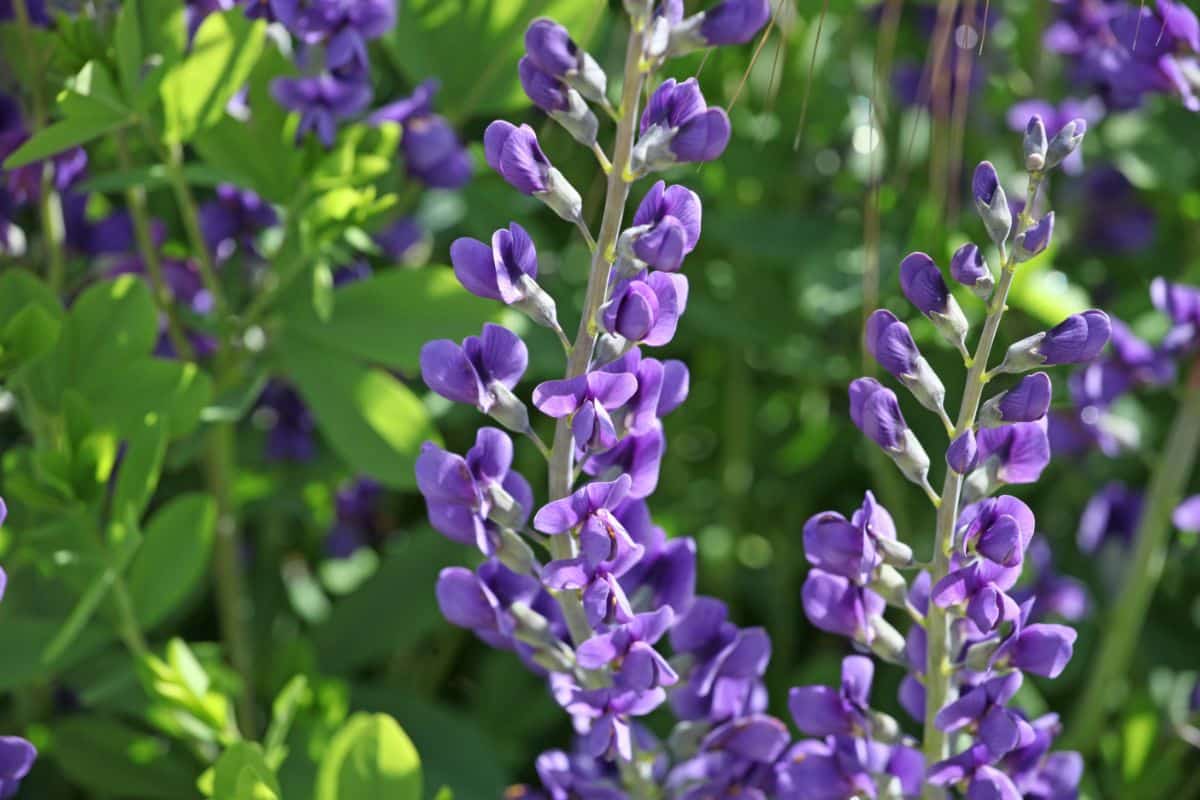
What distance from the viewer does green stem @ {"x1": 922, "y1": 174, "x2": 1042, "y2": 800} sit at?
0.77 meters

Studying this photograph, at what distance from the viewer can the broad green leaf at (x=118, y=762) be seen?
1.28 m

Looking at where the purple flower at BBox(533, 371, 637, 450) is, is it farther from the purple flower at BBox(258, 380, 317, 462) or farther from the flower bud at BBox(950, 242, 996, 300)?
the purple flower at BBox(258, 380, 317, 462)

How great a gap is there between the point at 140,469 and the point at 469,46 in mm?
456

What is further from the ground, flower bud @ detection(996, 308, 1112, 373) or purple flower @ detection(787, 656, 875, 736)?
flower bud @ detection(996, 308, 1112, 373)

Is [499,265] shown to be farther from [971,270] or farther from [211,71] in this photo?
[211,71]

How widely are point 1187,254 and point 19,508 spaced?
46.9 inches

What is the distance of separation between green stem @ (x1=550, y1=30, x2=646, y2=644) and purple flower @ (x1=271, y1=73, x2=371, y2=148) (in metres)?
0.37

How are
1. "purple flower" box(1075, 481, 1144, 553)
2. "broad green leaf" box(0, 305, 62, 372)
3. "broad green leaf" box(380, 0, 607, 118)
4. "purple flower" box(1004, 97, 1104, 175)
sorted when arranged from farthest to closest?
"purple flower" box(1075, 481, 1144, 553)
"purple flower" box(1004, 97, 1104, 175)
"broad green leaf" box(380, 0, 607, 118)
"broad green leaf" box(0, 305, 62, 372)

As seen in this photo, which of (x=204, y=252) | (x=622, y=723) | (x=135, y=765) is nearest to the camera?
(x=622, y=723)

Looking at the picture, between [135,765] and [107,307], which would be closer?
[107,307]

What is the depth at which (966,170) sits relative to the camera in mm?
1677

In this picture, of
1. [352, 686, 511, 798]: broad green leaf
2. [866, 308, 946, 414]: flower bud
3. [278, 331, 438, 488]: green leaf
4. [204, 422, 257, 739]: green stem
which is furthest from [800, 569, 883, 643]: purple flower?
[204, 422, 257, 739]: green stem

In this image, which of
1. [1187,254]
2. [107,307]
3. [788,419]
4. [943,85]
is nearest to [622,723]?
[107,307]

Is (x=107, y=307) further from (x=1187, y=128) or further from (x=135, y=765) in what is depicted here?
(x=1187, y=128)
